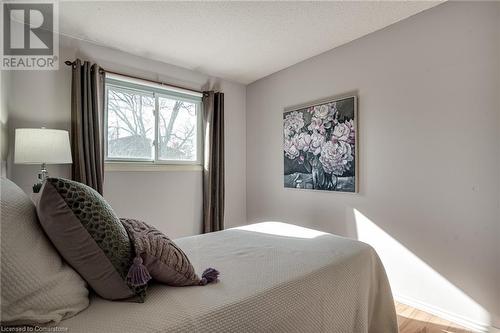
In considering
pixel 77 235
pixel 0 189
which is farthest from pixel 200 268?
pixel 0 189

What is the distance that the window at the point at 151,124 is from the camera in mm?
2916

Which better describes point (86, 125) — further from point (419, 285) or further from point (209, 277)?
point (419, 285)

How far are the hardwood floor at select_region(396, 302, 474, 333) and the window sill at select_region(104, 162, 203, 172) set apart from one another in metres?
2.65

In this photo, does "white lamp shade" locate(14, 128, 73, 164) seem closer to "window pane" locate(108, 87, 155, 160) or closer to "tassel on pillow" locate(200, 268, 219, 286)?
"window pane" locate(108, 87, 155, 160)

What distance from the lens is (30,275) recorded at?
2.48 ft

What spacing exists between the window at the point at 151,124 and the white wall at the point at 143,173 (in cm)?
17

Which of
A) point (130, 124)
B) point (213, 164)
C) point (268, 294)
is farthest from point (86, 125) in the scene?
point (268, 294)

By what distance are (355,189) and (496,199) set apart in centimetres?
102

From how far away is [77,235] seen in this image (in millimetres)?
861

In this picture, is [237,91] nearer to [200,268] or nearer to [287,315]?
[200,268]

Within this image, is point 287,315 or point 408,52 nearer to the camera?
point 287,315

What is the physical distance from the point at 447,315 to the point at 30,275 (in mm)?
2648
